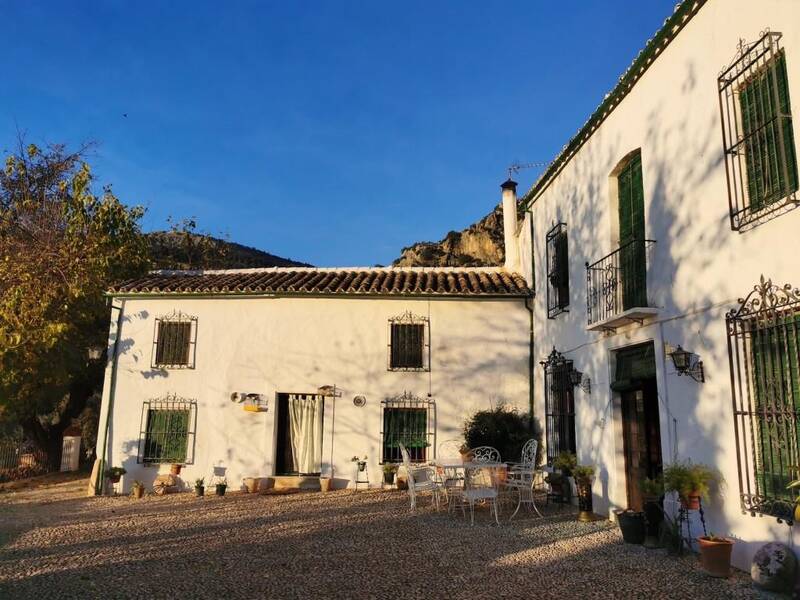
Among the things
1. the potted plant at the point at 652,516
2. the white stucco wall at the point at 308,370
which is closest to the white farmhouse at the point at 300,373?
the white stucco wall at the point at 308,370

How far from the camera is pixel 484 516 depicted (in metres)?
8.66

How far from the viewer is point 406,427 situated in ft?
38.3

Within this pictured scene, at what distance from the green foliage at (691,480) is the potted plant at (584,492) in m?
2.26

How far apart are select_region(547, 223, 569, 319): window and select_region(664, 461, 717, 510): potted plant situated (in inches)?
173

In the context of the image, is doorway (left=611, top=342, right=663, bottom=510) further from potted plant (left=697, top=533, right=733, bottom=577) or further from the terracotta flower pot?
potted plant (left=697, top=533, right=733, bottom=577)

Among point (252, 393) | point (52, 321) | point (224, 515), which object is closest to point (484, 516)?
point (224, 515)

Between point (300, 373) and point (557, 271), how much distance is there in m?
5.51

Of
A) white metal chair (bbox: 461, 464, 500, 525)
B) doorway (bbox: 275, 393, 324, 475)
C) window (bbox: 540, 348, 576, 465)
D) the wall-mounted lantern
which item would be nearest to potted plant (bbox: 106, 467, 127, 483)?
doorway (bbox: 275, 393, 324, 475)

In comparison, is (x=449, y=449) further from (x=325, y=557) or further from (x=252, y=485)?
(x=325, y=557)

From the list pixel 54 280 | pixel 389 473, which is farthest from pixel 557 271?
pixel 54 280

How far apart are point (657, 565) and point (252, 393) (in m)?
8.25

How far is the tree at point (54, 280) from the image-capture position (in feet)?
39.3

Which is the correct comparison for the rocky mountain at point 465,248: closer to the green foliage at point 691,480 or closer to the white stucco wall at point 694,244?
the white stucco wall at point 694,244

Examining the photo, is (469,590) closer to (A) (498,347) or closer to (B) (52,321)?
(A) (498,347)
